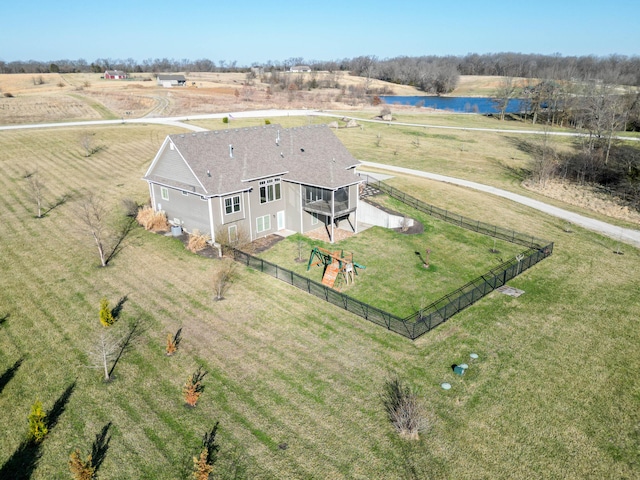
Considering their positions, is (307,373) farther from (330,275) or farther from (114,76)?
(114,76)

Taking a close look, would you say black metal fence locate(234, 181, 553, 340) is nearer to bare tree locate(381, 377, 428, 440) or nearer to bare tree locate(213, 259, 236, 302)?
bare tree locate(213, 259, 236, 302)

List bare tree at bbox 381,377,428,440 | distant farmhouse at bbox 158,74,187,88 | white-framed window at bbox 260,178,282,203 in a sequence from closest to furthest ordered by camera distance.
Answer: bare tree at bbox 381,377,428,440, white-framed window at bbox 260,178,282,203, distant farmhouse at bbox 158,74,187,88

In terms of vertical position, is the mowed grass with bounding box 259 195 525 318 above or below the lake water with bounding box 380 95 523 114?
below

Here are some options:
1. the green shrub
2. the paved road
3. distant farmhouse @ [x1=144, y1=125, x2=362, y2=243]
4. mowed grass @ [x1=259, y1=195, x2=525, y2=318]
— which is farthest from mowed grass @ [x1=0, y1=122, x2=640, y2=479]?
the paved road

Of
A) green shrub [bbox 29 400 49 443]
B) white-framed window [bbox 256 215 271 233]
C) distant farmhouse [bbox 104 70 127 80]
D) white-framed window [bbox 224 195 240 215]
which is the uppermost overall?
distant farmhouse [bbox 104 70 127 80]

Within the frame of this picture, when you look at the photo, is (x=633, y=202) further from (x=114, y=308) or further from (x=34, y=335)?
(x=34, y=335)

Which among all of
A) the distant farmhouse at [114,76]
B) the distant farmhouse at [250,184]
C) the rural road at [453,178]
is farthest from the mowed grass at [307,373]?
the distant farmhouse at [114,76]

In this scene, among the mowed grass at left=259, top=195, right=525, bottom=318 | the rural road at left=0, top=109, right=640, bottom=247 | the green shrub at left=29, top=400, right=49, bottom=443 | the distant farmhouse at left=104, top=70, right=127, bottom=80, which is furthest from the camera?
the distant farmhouse at left=104, top=70, right=127, bottom=80
